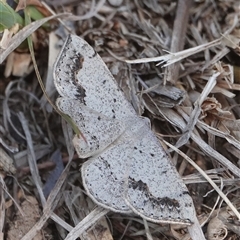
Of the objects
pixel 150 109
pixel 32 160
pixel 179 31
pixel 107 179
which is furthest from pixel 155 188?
pixel 179 31

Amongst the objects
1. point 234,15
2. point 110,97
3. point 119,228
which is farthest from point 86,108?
point 234,15

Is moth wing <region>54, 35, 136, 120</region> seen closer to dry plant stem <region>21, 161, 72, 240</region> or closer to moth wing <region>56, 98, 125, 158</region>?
moth wing <region>56, 98, 125, 158</region>

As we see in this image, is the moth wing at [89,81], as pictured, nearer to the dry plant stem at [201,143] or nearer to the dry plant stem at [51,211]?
the dry plant stem at [201,143]

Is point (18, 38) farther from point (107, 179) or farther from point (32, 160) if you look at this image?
point (107, 179)

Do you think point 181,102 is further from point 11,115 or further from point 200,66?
point 11,115

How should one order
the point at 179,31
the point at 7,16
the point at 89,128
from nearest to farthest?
the point at 89,128 < the point at 7,16 < the point at 179,31
